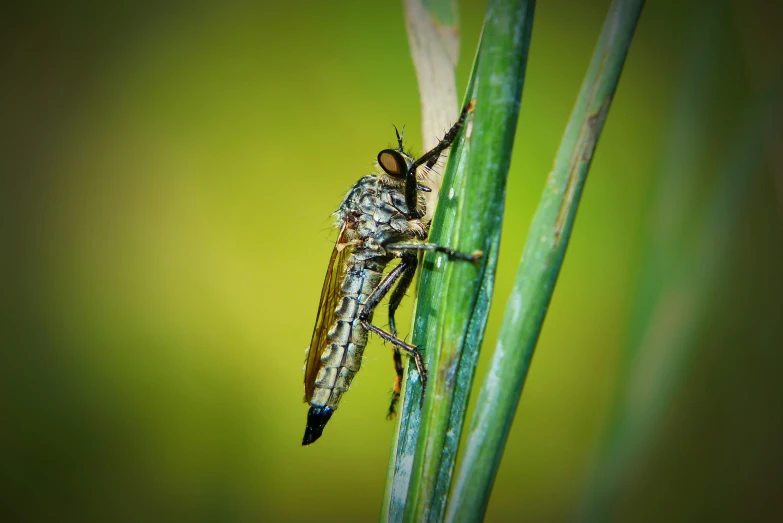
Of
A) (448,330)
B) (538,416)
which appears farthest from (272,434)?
(448,330)

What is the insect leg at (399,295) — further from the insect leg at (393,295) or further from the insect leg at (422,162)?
the insect leg at (422,162)

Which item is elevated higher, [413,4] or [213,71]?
[213,71]

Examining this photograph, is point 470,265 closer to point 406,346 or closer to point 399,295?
point 406,346

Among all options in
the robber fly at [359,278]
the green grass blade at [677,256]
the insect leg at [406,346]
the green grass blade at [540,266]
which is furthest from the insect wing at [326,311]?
the green grass blade at [540,266]

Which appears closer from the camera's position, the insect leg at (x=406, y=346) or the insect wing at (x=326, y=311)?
the insect leg at (x=406, y=346)

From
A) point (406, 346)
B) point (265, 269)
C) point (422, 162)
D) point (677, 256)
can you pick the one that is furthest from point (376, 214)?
point (677, 256)

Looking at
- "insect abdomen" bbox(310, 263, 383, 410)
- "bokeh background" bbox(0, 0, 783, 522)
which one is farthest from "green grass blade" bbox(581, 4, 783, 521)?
"insect abdomen" bbox(310, 263, 383, 410)

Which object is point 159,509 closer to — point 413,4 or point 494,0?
point 413,4
